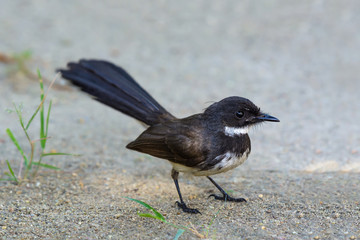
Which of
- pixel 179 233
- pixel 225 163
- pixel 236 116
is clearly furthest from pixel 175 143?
pixel 179 233

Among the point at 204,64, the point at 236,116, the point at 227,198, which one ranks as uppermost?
the point at 204,64

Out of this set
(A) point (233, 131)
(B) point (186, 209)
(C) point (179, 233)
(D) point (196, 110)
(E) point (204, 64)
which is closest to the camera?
(C) point (179, 233)

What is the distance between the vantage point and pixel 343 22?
33.7ft

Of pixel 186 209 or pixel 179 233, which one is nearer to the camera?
pixel 179 233

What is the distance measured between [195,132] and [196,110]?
2798mm

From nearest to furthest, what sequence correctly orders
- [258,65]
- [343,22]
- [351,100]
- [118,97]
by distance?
[118,97], [351,100], [258,65], [343,22]

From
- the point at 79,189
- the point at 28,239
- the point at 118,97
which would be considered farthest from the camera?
the point at 118,97

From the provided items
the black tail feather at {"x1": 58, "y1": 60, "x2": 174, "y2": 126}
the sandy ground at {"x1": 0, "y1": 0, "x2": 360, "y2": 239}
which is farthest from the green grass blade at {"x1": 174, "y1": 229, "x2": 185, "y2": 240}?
the black tail feather at {"x1": 58, "y1": 60, "x2": 174, "y2": 126}

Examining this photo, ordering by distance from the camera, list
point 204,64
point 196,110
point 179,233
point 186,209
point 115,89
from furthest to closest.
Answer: point 204,64, point 196,110, point 115,89, point 186,209, point 179,233

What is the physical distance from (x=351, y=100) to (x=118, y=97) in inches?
163

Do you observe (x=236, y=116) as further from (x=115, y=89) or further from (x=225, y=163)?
(x=115, y=89)

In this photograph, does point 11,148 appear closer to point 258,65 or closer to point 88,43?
point 88,43

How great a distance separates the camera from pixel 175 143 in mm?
5043

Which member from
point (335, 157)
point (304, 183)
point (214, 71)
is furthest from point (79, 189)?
point (214, 71)
